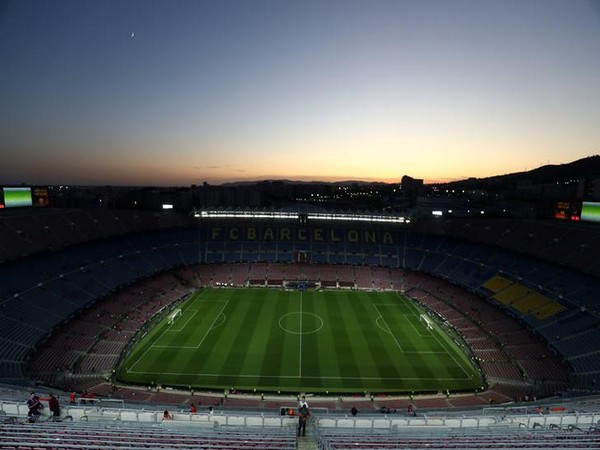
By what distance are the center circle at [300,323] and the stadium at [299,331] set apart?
33 cm

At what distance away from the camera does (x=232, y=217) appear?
218ft

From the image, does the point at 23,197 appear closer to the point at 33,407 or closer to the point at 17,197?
the point at 17,197

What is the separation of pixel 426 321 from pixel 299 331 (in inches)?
566

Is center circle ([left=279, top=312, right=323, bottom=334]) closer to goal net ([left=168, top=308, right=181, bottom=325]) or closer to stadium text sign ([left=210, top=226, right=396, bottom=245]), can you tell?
goal net ([left=168, top=308, right=181, bottom=325])

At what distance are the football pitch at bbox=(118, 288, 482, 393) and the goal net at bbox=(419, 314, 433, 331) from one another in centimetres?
25

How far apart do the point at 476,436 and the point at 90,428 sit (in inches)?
499

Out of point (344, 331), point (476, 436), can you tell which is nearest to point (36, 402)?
point (476, 436)

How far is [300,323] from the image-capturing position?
41.9 metres

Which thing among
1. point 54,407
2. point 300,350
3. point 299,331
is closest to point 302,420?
point 54,407

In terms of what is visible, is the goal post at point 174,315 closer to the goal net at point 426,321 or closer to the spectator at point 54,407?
the goal net at point 426,321

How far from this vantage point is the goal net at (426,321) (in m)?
41.1

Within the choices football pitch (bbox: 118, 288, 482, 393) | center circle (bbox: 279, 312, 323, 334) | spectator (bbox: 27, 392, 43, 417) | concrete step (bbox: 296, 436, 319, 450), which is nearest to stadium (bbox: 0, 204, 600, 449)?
concrete step (bbox: 296, 436, 319, 450)

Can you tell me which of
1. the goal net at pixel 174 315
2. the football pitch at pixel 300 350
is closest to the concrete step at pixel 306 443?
the football pitch at pixel 300 350

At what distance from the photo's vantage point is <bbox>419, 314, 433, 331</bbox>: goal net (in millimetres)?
41078
